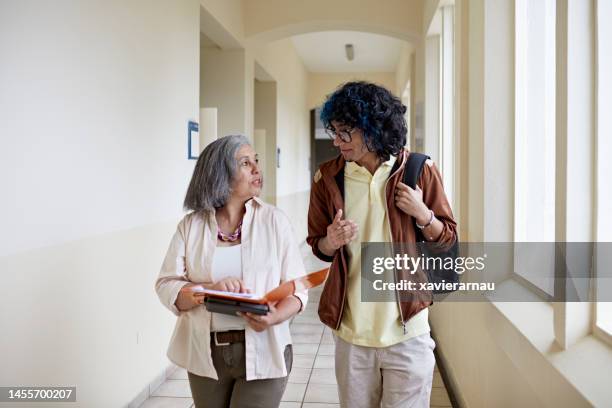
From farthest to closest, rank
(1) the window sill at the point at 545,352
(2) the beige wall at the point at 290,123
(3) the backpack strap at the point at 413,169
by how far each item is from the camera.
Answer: (2) the beige wall at the point at 290,123
(3) the backpack strap at the point at 413,169
(1) the window sill at the point at 545,352

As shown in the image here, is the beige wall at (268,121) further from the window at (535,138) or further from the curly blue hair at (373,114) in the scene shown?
the curly blue hair at (373,114)

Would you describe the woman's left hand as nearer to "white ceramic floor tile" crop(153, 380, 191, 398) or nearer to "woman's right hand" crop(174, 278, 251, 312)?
"woman's right hand" crop(174, 278, 251, 312)

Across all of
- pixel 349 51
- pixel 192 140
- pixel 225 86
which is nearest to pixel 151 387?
pixel 192 140

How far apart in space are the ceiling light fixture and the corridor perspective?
6012mm

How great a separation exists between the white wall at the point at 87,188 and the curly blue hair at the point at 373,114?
1.35 metres

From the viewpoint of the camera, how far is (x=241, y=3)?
5.89 meters

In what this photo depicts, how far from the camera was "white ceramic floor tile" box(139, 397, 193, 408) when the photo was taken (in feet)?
11.3

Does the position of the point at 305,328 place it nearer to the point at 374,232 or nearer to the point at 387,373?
the point at 387,373

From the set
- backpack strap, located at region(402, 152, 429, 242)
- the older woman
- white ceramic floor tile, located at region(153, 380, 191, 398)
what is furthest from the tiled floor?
backpack strap, located at region(402, 152, 429, 242)

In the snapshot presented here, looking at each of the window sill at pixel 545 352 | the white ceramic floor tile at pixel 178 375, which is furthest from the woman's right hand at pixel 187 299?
the white ceramic floor tile at pixel 178 375

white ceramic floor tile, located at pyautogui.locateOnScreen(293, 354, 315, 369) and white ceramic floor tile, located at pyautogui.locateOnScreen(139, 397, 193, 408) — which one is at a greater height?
white ceramic floor tile, located at pyautogui.locateOnScreen(139, 397, 193, 408)

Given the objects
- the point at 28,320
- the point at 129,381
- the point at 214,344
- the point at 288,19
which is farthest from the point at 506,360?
the point at 288,19

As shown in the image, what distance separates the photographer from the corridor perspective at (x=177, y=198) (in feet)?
5.34

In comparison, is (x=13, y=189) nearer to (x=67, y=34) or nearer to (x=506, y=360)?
(x=67, y=34)
